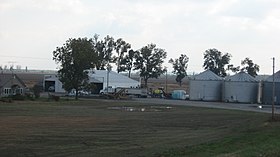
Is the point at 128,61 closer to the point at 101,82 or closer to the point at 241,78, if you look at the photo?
the point at 101,82

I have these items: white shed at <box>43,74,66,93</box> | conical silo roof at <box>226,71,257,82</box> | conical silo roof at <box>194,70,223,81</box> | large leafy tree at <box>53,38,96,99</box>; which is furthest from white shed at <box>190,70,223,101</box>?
white shed at <box>43,74,66,93</box>

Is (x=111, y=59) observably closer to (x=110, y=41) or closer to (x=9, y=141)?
(x=110, y=41)

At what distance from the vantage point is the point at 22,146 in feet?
82.0

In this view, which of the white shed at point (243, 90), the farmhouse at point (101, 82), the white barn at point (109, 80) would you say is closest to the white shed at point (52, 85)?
the farmhouse at point (101, 82)

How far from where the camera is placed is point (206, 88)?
4289 inches

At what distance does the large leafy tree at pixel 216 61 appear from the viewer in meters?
160

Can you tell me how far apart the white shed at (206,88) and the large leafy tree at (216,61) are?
1976 inches

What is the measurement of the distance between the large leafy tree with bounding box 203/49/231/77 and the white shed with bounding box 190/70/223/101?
50.2 metres

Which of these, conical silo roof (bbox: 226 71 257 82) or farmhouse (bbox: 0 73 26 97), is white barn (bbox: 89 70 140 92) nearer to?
farmhouse (bbox: 0 73 26 97)

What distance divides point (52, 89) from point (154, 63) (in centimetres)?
3507

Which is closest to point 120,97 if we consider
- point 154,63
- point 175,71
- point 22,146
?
point 154,63

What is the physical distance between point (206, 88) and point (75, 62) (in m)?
29.5

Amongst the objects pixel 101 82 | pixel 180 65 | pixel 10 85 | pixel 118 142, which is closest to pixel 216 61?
pixel 180 65

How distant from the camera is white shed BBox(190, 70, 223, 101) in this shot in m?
109
